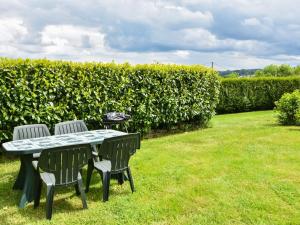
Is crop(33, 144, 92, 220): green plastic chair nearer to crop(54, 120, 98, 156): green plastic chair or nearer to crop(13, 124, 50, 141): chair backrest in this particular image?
crop(13, 124, 50, 141): chair backrest

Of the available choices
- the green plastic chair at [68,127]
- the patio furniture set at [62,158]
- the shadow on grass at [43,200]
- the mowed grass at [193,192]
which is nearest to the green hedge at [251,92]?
the mowed grass at [193,192]

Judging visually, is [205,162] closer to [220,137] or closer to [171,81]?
[220,137]

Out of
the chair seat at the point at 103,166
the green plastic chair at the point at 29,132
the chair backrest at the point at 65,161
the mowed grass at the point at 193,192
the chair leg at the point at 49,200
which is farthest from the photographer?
the green plastic chair at the point at 29,132

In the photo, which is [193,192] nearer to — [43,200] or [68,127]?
[43,200]

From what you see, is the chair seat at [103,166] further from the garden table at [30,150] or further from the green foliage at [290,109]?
the green foliage at [290,109]

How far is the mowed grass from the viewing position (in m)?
4.40

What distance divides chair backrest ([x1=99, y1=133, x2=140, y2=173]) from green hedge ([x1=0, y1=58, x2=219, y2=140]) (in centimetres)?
314

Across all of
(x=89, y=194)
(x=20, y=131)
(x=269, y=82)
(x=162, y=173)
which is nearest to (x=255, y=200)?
(x=162, y=173)

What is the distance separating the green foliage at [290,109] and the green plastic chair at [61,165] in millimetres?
9444

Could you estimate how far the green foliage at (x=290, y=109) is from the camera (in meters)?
11.8

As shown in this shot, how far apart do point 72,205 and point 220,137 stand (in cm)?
606

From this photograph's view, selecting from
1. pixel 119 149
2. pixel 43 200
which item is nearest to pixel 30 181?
pixel 43 200

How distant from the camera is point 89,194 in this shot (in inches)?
207

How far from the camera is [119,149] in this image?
16.1ft
